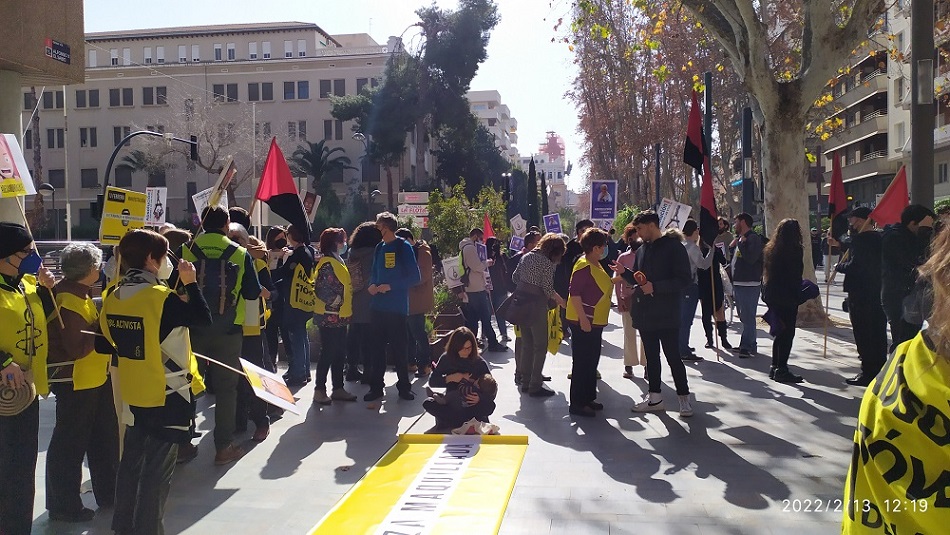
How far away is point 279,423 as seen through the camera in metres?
8.23

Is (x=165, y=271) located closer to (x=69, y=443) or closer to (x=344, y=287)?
(x=69, y=443)

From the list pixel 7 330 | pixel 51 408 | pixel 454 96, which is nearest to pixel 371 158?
pixel 454 96

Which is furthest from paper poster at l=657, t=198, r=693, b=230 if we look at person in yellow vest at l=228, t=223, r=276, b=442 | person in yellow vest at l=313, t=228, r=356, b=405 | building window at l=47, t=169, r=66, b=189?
building window at l=47, t=169, r=66, b=189

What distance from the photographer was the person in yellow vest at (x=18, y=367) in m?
4.49

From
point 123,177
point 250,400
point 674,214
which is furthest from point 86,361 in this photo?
point 123,177

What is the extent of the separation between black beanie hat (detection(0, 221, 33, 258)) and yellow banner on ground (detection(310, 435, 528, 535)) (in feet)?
7.62

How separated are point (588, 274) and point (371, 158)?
49.5 metres

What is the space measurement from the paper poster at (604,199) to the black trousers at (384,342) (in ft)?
29.3

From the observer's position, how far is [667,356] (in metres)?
8.09

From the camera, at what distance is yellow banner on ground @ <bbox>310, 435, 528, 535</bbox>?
206 inches

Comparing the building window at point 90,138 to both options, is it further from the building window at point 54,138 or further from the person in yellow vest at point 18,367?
the person in yellow vest at point 18,367

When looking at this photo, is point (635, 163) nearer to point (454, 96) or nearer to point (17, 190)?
point (454, 96)

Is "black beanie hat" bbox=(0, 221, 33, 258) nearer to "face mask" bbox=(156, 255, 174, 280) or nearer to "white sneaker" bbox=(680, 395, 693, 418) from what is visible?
"face mask" bbox=(156, 255, 174, 280)

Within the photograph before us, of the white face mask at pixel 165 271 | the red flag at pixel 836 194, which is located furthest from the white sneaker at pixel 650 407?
the red flag at pixel 836 194
